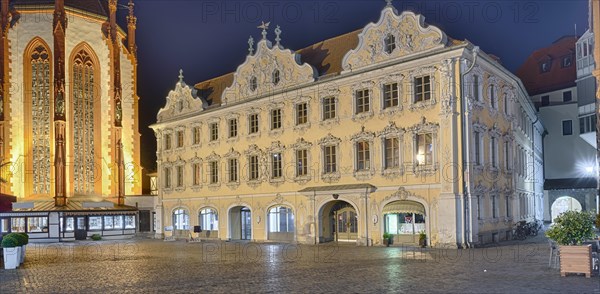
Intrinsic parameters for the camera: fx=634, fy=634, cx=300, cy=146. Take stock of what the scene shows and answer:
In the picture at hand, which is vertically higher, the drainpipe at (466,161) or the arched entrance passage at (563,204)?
the drainpipe at (466,161)

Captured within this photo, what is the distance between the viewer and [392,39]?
34562mm

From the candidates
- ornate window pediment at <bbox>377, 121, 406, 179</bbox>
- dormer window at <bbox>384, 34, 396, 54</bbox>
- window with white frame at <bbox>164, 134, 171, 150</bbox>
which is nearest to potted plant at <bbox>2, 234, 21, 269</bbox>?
ornate window pediment at <bbox>377, 121, 406, 179</bbox>

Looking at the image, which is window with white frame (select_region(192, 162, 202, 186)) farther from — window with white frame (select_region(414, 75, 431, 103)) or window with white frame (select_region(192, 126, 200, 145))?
window with white frame (select_region(414, 75, 431, 103))

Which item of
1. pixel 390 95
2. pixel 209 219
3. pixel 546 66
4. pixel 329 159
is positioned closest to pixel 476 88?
pixel 390 95

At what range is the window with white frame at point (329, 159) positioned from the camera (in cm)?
3747

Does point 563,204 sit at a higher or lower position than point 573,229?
lower

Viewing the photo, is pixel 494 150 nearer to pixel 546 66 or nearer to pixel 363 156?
pixel 363 156

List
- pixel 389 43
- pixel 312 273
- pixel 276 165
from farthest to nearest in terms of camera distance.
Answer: pixel 276 165 → pixel 389 43 → pixel 312 273

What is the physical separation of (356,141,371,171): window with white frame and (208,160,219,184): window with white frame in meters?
13.9

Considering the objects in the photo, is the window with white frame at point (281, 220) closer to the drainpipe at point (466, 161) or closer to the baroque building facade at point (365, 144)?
the baroque building facade at point (365, 144)

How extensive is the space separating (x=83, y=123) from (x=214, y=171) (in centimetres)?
2014

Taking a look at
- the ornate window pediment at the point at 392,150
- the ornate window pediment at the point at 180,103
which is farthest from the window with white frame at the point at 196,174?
the ornate window pediment at the point at 392,150

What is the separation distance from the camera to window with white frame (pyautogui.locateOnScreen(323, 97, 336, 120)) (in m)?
37.6

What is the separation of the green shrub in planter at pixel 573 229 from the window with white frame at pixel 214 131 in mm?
30882
